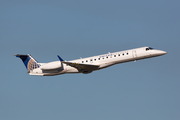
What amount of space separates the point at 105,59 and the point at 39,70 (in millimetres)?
9212

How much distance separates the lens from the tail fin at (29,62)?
41031 mm

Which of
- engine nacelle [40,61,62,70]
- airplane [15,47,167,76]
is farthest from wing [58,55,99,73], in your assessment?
engine nacelle [40,61,62,70]

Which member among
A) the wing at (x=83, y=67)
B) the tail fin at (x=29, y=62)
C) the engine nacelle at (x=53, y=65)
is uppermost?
the tail fin at (x=29, y=62)

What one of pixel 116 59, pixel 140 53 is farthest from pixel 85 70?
pixel 140 53

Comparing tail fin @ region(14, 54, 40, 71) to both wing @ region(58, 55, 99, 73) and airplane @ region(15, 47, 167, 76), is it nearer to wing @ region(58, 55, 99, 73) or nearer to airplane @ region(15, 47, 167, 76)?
airplane @ region(15, 47, 167, 76)

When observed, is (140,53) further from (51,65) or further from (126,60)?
(51,65)

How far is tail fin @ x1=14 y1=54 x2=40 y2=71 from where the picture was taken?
41.0 meters

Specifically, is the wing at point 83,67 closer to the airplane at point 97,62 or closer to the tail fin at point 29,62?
the airplane at point 97,62

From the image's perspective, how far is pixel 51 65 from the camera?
3894cm

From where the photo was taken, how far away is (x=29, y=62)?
136 feet

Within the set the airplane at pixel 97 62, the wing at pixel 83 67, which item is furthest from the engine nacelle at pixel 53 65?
the wing at pixel 83 67

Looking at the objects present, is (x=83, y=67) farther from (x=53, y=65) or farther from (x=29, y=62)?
(x=29, y=62)

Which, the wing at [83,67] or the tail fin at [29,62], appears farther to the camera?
the tail fin at [29,62]

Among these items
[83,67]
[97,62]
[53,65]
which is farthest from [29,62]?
[97,62]
